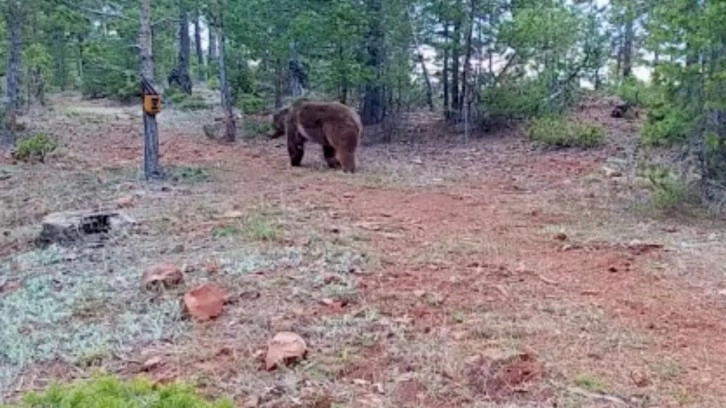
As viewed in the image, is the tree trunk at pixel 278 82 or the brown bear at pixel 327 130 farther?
the tree trunk at pixel 278 82

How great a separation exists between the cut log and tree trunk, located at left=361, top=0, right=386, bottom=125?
22.1ft

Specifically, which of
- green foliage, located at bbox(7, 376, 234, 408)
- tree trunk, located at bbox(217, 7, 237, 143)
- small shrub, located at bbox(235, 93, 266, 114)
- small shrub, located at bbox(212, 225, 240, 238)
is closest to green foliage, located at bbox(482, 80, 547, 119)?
tree trunk, located at bbox(217, 7, 237, 143)

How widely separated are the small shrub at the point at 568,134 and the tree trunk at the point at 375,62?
2851 mm

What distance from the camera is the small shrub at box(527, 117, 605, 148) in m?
11.8

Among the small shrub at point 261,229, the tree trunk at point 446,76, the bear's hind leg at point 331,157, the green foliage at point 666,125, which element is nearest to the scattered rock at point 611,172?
the green foliage at point 666,125

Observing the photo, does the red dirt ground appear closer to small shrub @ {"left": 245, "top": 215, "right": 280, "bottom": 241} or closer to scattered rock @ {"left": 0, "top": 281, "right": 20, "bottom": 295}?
small shrub @ {"left": 245, "top": 215, "right": 280, "bottom": 241}

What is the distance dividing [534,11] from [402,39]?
7.23 ft

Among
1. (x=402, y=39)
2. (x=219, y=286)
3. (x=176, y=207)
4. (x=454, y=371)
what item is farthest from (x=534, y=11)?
(x=454, y=371)

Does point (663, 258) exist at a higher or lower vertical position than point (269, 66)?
lower

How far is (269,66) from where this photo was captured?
57.5 ft

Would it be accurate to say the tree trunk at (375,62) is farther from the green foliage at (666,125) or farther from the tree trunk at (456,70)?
the green foliage at (666,125)

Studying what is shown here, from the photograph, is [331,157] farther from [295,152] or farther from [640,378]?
[640,378]

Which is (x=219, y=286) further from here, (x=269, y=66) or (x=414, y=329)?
(x=269, y=66)

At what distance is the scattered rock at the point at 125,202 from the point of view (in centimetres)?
831
